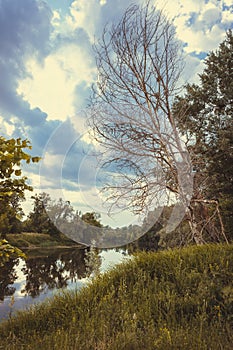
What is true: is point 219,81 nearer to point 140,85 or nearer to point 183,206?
point 140,85

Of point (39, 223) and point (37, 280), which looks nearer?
point (37, 280)

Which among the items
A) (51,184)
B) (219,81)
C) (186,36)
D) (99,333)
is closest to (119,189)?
(51,184)

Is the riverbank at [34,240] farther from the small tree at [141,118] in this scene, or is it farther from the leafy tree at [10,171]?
the leafy tree at [10,171]

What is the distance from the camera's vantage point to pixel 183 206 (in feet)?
23.8

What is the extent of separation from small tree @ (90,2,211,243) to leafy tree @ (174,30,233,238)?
74.3 inches

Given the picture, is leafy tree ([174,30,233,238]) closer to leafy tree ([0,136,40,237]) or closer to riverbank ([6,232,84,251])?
leafy tree ([0,136,40,237])

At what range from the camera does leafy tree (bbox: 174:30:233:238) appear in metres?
10.3

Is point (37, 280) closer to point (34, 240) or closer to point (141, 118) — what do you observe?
point (141, 118)

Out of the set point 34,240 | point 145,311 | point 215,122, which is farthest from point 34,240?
point 145,311

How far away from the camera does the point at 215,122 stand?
11.4 m

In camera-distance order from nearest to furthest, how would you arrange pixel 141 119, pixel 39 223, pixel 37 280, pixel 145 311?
pixel 145 311 < pixel 141 119 < pixel 37 280 < pixel 39 223

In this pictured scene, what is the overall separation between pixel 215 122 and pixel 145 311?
9279 millimetres

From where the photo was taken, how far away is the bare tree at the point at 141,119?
23.0ft

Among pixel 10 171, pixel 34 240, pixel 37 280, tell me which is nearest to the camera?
pixel 10 171
